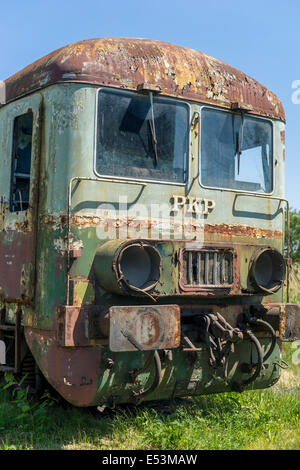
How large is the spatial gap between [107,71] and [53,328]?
6.40 feet

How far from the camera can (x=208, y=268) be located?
4.71 m

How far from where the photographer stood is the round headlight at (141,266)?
14.4ft

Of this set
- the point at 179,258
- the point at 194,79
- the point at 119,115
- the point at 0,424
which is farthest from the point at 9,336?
the point at 194,79

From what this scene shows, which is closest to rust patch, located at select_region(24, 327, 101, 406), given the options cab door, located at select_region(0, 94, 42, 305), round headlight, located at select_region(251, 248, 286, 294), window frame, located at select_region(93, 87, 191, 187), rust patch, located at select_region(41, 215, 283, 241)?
cab door, located at select_region(0, 94, 42, 305)

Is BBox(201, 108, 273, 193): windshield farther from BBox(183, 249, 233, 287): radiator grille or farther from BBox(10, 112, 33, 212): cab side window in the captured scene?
BBox(10, 112, 33, 212): cab side window

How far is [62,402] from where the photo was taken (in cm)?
526

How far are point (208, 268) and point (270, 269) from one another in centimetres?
65

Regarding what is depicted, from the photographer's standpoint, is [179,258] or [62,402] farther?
[62,402]

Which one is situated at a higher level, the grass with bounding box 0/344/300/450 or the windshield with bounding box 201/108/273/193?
the windshield with bounding box 201/108/273/193

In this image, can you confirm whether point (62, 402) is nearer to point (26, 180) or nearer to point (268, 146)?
point (26, 180)

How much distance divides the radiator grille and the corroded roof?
4.26ft

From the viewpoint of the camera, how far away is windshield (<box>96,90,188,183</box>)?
4660 mm

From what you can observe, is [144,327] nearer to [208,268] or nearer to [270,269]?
[208,268]

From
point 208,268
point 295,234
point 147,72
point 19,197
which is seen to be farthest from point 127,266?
point 295,234
